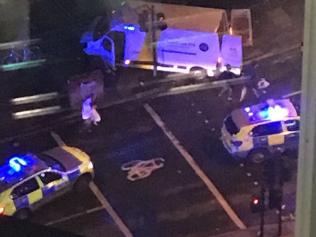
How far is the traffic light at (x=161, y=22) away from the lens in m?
1.50

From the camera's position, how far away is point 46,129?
5.03 ft

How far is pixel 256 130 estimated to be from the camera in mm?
1390

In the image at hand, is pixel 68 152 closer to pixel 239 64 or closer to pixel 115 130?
pixel 115 130

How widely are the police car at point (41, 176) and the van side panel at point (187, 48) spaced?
261 mm

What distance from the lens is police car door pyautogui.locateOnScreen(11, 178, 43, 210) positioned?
1.43 metres

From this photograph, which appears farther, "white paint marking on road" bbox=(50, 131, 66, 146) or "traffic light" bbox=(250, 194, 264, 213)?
"white paint marking on road" bbox=(50, 131, 66, 146)

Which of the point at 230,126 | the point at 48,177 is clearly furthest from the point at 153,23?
the point at 48,177

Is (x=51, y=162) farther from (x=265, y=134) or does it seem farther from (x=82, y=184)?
(x=265, y=134)

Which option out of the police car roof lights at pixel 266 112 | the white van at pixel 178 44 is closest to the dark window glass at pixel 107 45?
the white van at pixel 178 44

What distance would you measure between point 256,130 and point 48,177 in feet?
1.38

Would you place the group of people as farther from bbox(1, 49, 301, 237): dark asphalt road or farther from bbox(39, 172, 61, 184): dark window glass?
bbox(39, 172, 61, 184): dark window glass

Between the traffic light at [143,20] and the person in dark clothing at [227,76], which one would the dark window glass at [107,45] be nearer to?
the traffic light at [143,20]

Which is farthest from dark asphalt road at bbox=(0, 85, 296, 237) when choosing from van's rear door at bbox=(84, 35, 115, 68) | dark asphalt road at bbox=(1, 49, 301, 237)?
van's rear door at bbox=(84, 35, 115, 68)

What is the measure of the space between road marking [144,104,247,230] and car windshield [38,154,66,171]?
0.21 meters
